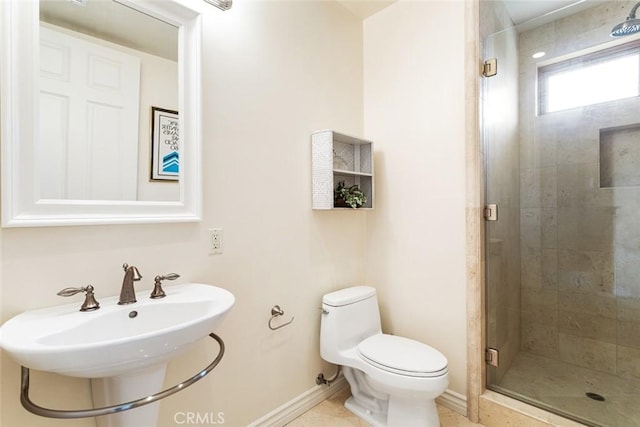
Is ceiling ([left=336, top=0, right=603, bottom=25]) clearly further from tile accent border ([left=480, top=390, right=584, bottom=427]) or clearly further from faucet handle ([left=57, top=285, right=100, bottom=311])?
tile accent border ([left=480, top=390, right=584, bottom=427])

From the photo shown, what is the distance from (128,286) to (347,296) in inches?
44.9

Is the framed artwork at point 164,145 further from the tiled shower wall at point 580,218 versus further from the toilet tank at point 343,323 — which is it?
the tiled shower wall at point 580,218

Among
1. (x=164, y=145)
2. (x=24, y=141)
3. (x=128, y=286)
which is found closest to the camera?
(x=24, y=141)

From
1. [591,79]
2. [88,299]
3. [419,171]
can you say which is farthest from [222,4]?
[591,79]

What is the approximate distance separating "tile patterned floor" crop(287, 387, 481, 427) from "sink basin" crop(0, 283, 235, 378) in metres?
1.03

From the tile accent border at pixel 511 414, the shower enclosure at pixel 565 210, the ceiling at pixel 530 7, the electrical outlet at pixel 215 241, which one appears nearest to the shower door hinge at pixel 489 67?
the shower enclosure at pixel 565 210

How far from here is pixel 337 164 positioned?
1943 millimetres

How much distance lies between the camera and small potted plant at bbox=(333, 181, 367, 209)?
1.86 metres

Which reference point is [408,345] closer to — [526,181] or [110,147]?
[526,181]

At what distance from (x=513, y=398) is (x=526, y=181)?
1.25 meters

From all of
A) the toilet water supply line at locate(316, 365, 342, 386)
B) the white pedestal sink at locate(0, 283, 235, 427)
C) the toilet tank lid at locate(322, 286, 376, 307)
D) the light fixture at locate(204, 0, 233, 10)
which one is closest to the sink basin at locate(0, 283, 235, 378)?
the white pedestal sink at locate(0, 283, 235, 427)

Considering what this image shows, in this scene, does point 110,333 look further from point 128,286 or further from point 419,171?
point 419,171

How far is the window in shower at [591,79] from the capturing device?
157 cm

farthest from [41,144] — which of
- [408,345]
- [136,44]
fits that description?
[408,345]
